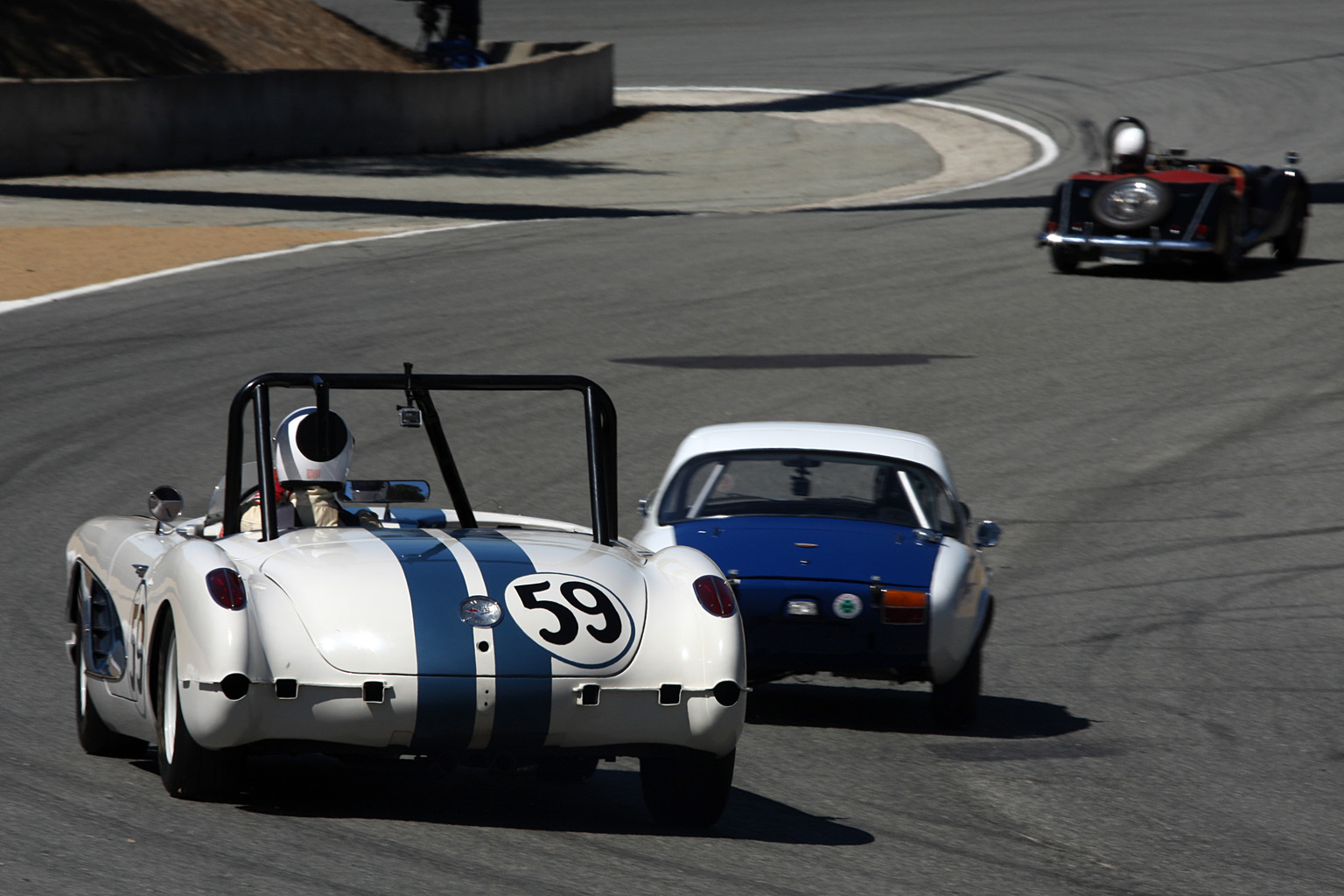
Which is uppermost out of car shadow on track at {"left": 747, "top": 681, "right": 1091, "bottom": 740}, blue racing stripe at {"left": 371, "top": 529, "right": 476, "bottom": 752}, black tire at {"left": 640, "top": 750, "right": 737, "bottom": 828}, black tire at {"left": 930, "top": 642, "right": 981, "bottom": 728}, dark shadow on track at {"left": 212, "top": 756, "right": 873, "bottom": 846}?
blue racing stripe at {"left": 371, "top": 529, "right": 476, "bottom": 752}

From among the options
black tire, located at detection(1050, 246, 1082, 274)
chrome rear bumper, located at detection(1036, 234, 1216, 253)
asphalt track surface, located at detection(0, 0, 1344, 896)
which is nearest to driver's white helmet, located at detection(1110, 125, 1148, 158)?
chrome rear bumper, located at detection(1036, 234, 1216, 253)

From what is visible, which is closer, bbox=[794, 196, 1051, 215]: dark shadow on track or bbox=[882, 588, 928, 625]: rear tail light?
bbox=[882, 588, 928, 625]: rear tail light

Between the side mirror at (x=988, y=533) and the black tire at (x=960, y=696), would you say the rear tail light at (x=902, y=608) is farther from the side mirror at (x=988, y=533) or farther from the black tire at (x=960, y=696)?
the side mirror at (x=988, y=533)

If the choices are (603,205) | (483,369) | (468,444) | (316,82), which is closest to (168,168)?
(316,82)

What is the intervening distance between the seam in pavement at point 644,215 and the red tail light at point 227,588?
40.5ft

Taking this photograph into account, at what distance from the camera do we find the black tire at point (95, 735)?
20.9 feet

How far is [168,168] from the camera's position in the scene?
27.1 metres

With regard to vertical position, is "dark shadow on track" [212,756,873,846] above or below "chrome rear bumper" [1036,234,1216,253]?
below

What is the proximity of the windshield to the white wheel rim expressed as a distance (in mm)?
3517

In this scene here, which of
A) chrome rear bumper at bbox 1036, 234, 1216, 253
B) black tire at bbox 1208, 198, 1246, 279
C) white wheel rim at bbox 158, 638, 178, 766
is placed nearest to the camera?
white wheel rim at bbox 158, 638, 178, 766

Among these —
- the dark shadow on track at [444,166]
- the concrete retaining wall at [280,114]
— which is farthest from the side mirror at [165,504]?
the dark shadow on track at [444,166]

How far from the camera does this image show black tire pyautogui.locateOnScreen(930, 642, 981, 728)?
315 inches

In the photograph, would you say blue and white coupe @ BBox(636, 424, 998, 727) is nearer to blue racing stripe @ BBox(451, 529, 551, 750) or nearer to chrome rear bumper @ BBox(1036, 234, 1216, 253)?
blue racing stripe @ BBox(451, 529, 551, 750)

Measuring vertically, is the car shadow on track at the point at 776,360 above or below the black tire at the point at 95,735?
above
